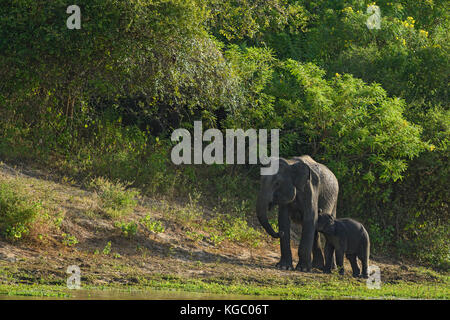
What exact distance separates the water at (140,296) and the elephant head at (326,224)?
3.55 m

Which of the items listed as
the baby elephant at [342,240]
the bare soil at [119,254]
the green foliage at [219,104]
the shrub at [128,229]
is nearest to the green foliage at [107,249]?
the bare soil at [119,254]

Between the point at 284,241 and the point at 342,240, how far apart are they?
1011 mm

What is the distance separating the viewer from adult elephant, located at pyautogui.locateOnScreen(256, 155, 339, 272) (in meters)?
13.5

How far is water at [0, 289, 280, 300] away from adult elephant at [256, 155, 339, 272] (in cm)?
321

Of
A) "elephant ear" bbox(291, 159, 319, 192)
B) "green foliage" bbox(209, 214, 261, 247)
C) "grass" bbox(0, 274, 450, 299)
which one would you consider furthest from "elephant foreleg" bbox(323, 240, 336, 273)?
"green foliage" bbox(209, 214, 261, 247)

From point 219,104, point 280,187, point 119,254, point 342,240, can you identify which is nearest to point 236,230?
point 280,187

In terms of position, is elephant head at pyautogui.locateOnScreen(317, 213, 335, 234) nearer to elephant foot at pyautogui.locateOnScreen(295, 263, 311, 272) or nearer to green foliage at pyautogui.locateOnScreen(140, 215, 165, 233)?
elephant foot at pyautogui.locateOnScreen(295, 263, 311, 272)

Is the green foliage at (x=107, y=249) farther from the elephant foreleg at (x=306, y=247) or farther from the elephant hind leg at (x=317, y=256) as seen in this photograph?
the elephant hind leg at (x=317, y=256)

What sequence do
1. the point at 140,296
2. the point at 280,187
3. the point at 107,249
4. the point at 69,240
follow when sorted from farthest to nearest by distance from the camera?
1. the point at 280,187
2. the point at 107,249
3. the point at 69,240
4. the point at 140,296

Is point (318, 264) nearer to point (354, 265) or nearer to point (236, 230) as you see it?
point (354, 265)

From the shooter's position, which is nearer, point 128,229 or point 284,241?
point 128,229

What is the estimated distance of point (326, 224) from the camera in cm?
1387

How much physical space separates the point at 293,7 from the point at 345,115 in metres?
4.13

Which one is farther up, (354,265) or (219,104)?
(219,104)
